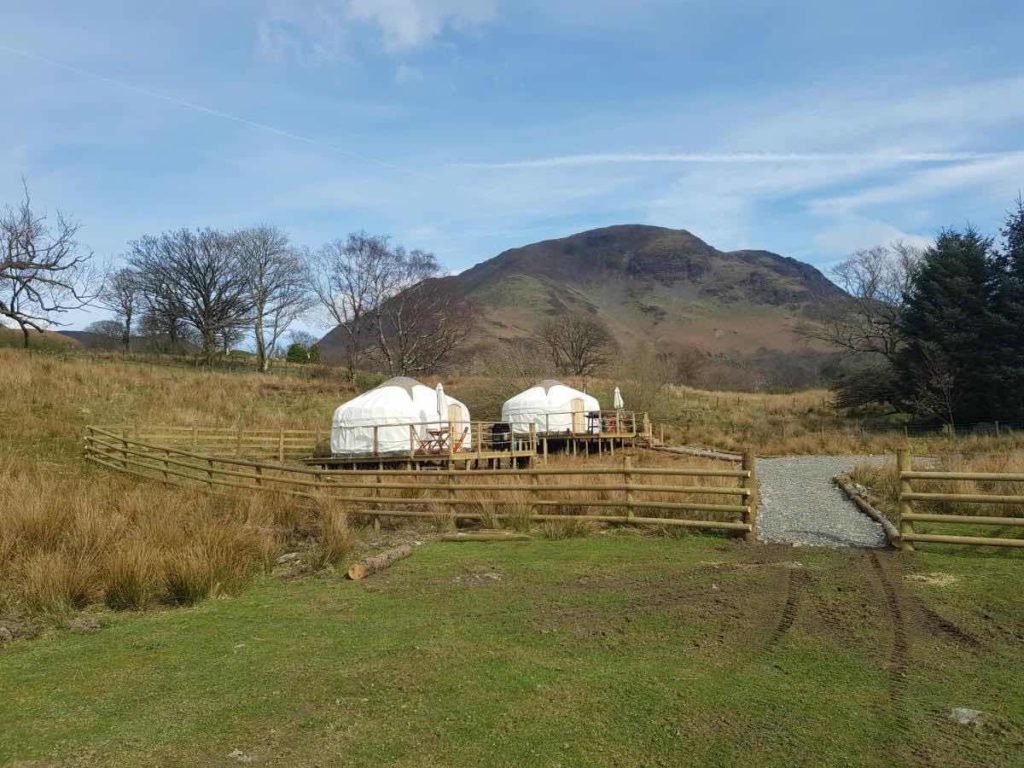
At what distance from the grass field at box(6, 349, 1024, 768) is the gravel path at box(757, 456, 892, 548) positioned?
1016 millimetres

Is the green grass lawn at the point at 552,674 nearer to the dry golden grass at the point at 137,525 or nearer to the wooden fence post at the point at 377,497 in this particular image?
the dry golden grass at the point at 137,525

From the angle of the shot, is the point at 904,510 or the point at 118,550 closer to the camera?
the point at 118,550

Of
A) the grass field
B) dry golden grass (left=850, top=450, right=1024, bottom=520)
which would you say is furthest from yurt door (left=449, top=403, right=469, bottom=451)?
the grass field

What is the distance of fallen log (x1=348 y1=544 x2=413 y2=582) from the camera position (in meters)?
8.17

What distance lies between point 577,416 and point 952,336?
57.5 feet

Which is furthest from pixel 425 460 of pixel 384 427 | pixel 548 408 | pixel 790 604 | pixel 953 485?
pixel 790 604

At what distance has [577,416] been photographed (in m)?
34.8

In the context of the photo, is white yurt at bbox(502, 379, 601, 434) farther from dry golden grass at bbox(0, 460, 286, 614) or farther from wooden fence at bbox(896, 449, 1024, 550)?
wooden fence at bbox(896, 449, 1024, 550)

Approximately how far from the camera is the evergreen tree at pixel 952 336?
32.9m

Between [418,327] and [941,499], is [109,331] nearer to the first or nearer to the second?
[418,327]

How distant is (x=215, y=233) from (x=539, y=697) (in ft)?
193

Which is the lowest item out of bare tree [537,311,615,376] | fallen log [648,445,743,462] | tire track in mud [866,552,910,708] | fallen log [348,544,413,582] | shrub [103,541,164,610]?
fallen log [648,445,743,462]

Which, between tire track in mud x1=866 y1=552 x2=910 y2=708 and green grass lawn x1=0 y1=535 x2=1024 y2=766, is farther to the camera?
tire track in mud x1=866 y1=552 x2=910 y2=708

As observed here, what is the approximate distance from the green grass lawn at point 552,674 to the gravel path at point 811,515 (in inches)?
78.5
